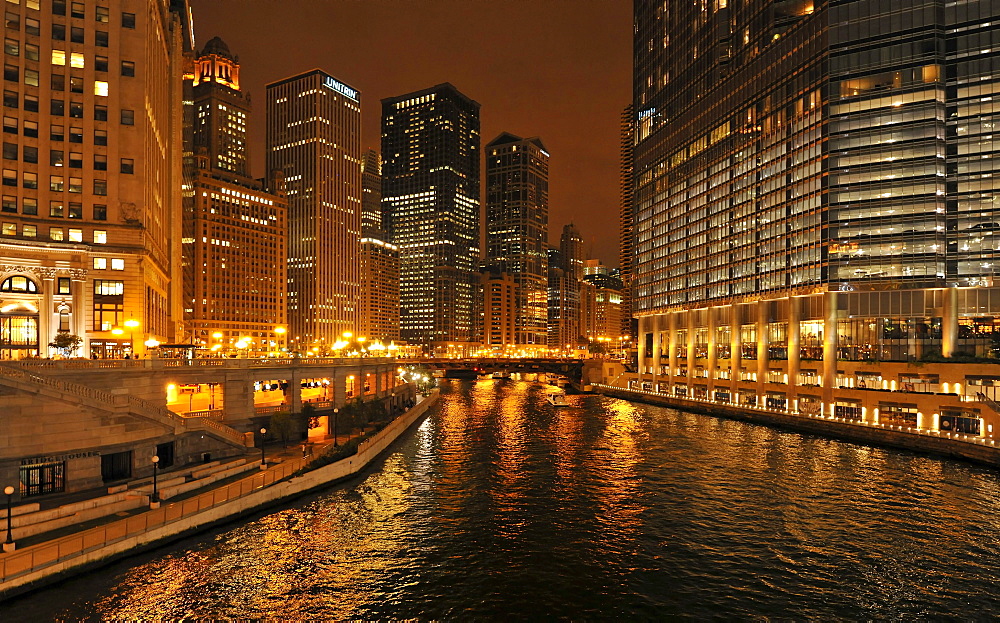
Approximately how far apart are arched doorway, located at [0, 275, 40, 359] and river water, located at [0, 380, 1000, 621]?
141 feet

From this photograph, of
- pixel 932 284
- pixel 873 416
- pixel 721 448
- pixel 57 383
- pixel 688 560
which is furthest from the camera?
pixel 932 284

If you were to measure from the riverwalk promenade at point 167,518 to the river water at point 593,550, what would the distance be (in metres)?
0.89

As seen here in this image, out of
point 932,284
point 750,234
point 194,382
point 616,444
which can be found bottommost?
point 616,444

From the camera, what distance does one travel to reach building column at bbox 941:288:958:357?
85.5m

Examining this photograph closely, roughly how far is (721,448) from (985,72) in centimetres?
7193

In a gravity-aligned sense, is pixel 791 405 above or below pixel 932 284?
below

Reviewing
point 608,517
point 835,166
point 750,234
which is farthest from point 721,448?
point 750,234

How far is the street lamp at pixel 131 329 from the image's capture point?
67.6m

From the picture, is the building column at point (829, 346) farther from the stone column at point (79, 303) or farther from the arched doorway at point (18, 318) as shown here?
the arched doorway at point (18, 318)

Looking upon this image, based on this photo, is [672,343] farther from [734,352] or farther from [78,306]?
[78,306]

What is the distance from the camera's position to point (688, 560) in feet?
119

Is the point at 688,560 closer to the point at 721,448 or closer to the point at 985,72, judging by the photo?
the point at 721,448

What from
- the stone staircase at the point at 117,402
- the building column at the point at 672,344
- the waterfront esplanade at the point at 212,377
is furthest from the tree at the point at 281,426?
the building column at the point at 672,344

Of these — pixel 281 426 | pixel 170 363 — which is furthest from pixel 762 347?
pixel 170 363
